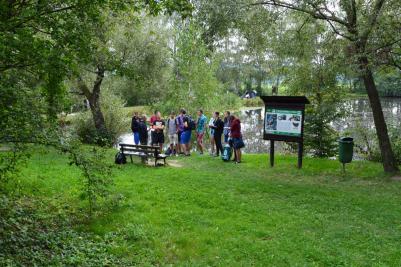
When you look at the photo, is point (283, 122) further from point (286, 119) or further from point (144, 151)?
point (144, 151)

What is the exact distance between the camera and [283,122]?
567 inches

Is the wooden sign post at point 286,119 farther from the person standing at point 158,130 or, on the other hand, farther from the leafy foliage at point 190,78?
the leafy foliage at point 190,78

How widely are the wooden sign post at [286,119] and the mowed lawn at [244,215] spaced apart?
3.86ft

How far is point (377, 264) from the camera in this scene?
263 inches

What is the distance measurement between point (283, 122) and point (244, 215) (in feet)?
20.0

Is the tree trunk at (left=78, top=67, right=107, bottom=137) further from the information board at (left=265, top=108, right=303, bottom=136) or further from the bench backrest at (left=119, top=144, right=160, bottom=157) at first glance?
the information board at (left=265, top=108, right=303, bottom=136)

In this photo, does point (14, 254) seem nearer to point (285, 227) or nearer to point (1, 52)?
point (1, 52)

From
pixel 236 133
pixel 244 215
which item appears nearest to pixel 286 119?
pixel 236 133

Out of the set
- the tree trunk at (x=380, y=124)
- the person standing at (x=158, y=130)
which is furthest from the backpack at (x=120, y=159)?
the tree trunk at (x=380, y=124)

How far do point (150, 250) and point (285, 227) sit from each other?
2.75m

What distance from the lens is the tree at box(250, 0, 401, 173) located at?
11.2 m

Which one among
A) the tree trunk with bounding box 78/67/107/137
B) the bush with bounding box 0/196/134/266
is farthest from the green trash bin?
the tree trunk with bounding box 78/67/107/137

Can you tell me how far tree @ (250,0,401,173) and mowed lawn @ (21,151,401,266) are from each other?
6.19ft

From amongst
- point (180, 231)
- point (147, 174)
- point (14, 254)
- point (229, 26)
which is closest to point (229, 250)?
point (180, 231)
